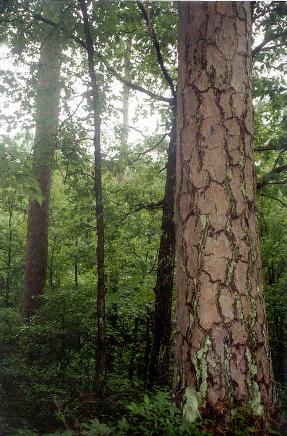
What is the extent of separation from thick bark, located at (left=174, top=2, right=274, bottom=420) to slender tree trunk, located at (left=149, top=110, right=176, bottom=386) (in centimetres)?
356

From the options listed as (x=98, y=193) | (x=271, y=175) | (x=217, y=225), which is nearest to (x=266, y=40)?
(x=271, y=175)

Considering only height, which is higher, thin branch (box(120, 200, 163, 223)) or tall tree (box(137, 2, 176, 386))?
thin branch (box(120, 200, 163, 223))

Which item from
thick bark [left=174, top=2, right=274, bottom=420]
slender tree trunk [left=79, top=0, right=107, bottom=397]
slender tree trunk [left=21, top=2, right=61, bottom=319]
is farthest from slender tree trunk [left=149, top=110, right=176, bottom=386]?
thick bark [left=174, top=2, right=274, bottom=420]

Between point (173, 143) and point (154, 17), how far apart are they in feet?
7.07

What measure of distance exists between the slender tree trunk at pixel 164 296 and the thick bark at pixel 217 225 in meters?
3.56

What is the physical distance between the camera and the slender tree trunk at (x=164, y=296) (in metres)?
5.84

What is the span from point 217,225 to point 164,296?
3917 mm

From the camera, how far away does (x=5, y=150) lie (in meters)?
4.12

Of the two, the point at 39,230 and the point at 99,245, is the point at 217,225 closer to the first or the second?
the point at 99,245

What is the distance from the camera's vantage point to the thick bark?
220 cm

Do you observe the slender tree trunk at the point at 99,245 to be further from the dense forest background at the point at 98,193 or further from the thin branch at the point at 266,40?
the thin branch at the point at 266,40

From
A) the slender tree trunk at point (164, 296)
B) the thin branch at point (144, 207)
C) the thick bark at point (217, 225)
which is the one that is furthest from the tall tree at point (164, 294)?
the thick bark at point (217, 225)

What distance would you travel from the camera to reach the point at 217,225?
232 cm

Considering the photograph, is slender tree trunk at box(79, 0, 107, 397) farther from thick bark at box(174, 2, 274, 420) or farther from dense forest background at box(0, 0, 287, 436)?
thick bark at box(174, 2, 274, 420)
